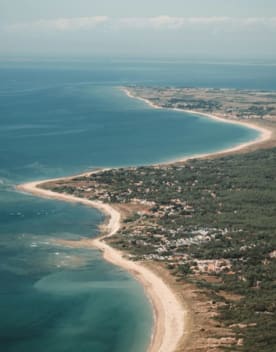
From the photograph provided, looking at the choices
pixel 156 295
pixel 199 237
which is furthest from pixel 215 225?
pixel 156 295

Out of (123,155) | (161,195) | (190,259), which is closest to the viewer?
(190,259)

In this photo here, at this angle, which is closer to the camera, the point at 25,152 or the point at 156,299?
the point at 156,299


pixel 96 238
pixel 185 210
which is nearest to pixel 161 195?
pixel 185 210

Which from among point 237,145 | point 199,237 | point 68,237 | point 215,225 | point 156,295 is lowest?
point 156,295

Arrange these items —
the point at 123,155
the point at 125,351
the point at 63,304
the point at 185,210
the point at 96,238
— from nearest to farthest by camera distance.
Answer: the point at 125,351 < the point at 63,304 < the point at 96,238 < the point at 185,210 < the point at 123,155

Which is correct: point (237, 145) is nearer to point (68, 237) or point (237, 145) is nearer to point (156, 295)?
point (68, 237)

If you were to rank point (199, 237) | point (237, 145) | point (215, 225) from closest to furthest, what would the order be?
1. point (199, 237)
2. point (215, 225)
3. point (237, 145)

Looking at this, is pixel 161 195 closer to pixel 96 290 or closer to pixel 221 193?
pixel 221 193
